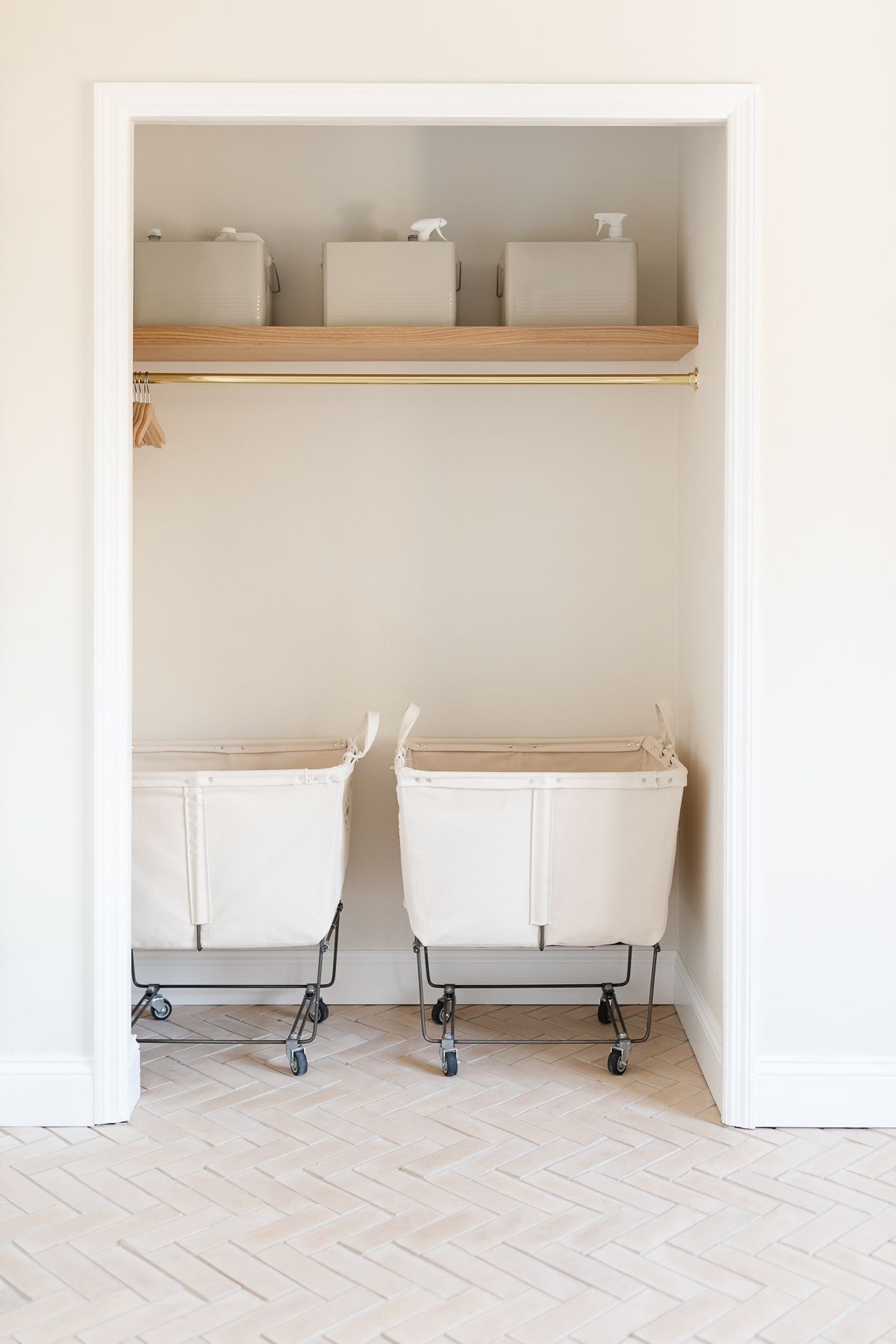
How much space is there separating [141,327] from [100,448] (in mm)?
554

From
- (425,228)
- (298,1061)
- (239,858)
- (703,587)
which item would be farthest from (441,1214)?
(425,228)

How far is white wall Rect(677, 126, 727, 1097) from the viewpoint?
8.53 ft

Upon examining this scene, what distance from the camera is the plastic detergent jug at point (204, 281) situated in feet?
9.61

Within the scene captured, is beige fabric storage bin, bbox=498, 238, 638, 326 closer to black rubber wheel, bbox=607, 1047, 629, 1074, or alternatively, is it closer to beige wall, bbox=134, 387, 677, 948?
beige wall, bbox=134, 387, 677, 948

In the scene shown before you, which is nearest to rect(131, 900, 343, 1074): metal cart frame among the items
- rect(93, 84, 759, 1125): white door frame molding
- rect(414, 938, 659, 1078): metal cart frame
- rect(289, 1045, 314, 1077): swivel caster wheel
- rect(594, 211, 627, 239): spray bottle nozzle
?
rect(289, 1045, 314, 1077): swivel caster wheel

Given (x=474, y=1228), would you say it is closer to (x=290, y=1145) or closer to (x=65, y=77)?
(x=290, y=1145)

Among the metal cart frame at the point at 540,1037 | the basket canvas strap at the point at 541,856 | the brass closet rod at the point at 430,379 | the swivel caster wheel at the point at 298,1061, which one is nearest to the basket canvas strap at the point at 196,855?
the swivel caster wheel at the point at 298,1061

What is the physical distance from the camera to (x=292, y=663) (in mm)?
3262

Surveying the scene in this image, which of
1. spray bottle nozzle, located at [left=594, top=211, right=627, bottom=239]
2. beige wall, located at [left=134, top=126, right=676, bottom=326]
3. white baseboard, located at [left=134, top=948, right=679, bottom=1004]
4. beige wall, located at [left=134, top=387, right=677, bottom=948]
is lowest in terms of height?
white baseboard, located at [left=134, top=948, right=679, bottom=1004]

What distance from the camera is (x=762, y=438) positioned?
244 cm

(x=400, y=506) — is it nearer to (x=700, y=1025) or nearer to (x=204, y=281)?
(x=204, y=281)

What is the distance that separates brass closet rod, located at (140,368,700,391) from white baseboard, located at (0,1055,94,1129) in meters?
1.65

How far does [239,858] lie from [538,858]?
2.37 feet

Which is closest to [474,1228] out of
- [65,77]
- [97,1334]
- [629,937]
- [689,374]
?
[97,1334]
